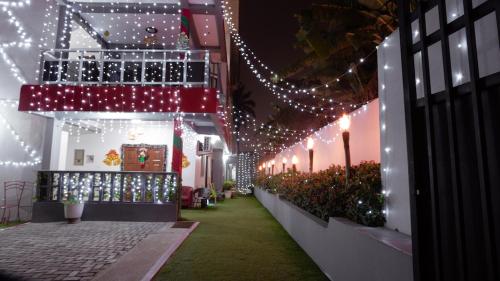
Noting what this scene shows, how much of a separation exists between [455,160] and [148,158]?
11419 mm

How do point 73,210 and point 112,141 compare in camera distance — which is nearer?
point 73,210

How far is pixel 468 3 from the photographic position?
2.06 metres

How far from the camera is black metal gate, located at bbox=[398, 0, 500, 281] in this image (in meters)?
1.91

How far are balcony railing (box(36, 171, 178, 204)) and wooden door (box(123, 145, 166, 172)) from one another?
2.63 metres

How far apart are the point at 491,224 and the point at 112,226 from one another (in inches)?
325

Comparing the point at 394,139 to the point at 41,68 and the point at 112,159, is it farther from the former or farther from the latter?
the point at 112,159

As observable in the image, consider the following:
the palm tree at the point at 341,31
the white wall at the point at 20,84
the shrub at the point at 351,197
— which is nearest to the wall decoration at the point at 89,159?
the white wall at the point at 20,84

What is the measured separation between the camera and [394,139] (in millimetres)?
3766

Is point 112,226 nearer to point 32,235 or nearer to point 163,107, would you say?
point 32,235

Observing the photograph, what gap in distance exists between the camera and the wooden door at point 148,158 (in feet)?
39.9

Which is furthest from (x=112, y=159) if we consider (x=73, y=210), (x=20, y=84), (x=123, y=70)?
(x=123, y=70)

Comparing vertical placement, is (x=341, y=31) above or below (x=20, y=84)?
above

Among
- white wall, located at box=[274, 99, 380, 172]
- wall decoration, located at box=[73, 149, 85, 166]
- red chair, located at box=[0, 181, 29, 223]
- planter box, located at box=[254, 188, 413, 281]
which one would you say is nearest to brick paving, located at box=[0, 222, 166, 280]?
red chair, located at box=[0, 181, 29, 223]

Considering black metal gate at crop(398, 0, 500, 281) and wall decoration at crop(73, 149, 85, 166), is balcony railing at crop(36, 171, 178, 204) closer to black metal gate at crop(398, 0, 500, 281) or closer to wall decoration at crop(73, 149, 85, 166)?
wall decoration at crop(73, 149, 85, 166)
